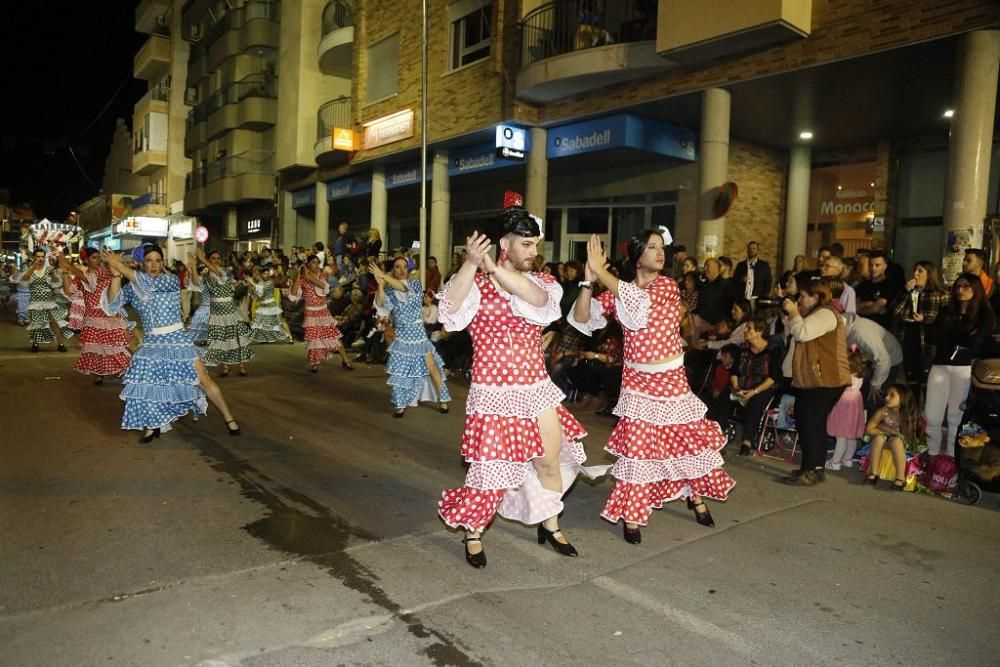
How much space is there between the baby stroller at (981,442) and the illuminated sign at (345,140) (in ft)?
65.0

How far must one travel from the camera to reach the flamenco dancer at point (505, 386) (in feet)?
13.8

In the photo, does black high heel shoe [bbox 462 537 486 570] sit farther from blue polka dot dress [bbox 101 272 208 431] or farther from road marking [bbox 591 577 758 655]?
blue polka dot dress [bbox 101 272 208 431]

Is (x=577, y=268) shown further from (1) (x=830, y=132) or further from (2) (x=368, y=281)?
(1) (x=830, y=132)

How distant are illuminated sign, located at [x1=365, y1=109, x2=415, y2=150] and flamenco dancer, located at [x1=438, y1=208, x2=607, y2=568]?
1695 centimetres

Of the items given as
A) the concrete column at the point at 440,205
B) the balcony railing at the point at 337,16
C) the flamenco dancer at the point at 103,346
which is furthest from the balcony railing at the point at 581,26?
the balcony railing at the point at 337,16

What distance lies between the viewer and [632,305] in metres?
4.56

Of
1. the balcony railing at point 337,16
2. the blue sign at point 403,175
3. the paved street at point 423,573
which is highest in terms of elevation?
the balcony railing at point 337,16

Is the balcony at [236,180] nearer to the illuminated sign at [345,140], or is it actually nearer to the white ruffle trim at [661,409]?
the illuminated sign at [345,140]

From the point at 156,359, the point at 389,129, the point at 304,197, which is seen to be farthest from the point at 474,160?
the point at 156,359

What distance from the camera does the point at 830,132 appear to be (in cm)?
1566

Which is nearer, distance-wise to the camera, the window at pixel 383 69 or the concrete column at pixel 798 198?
the concrete column at pixel 798 198

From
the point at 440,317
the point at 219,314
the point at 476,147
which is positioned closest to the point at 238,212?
the point at 476,147

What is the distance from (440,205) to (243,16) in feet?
A: 66.3

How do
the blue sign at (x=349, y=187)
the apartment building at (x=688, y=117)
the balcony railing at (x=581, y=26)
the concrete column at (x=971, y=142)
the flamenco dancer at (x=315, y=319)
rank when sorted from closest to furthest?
the concrete column at (x=971, y=142)
the apartment building at (x=688, y=117)
the flamenco dancer at (x=315, y=319)
the balcony railing at (x=581, y=26)
the blue sign at (x=349, y=187)
